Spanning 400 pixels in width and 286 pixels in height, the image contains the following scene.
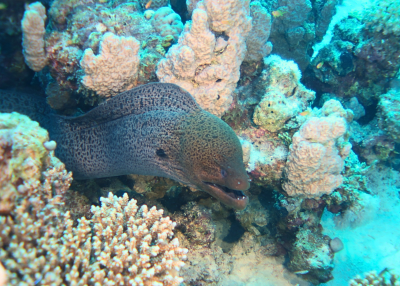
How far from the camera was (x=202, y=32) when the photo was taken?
111 inches

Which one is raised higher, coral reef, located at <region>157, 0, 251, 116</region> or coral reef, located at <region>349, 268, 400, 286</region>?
coral reef, located at <region>157, 0, 251, 116</region>

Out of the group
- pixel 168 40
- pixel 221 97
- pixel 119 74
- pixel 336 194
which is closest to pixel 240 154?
pixel 221 97

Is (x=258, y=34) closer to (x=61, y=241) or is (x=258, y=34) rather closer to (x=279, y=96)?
(x=279, y=96)

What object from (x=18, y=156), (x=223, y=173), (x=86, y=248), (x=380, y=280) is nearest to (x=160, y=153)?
(x=223, y=173)

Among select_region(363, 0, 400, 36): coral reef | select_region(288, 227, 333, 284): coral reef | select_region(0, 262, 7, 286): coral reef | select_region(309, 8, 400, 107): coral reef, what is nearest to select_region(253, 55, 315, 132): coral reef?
select_region(288, 227, 333, 284): coral reef

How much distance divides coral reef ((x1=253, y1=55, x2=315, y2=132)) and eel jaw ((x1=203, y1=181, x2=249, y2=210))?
157 centimetres

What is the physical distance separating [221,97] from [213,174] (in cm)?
131

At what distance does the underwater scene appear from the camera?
1703 mm

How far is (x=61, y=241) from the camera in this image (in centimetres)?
173

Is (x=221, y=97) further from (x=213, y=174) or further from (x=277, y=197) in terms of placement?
(x=277, y=197)

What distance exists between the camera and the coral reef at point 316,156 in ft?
10.1

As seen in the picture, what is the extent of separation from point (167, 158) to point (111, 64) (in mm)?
1379

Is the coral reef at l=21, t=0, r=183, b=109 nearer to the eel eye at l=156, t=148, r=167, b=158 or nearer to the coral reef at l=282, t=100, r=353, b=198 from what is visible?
the eel eye at l=156, t=148, r=167, b=158

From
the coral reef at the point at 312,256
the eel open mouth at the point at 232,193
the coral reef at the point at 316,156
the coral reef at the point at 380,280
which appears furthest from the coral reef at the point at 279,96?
the coral reef at the point at 380,280
